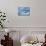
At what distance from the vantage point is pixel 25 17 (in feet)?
11.8

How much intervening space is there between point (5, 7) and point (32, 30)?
0.91 m

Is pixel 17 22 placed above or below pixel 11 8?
below

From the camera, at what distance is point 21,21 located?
3615 millimetres

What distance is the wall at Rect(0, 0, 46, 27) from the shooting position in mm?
3588

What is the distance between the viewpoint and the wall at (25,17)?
11.8 feet

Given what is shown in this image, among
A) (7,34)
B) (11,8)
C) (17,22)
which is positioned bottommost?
(7,34)

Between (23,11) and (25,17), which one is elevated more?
(23,11)

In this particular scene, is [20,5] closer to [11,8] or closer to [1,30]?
[11,8]

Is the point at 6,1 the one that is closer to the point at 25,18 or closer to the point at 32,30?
the point at 25,18

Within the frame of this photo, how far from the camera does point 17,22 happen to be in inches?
142

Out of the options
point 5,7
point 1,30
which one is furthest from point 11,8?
point 1,30

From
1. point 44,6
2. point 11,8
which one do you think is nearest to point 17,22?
point 11,8

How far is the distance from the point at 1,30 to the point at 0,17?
0.34m

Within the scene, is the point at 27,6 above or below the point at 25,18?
above
